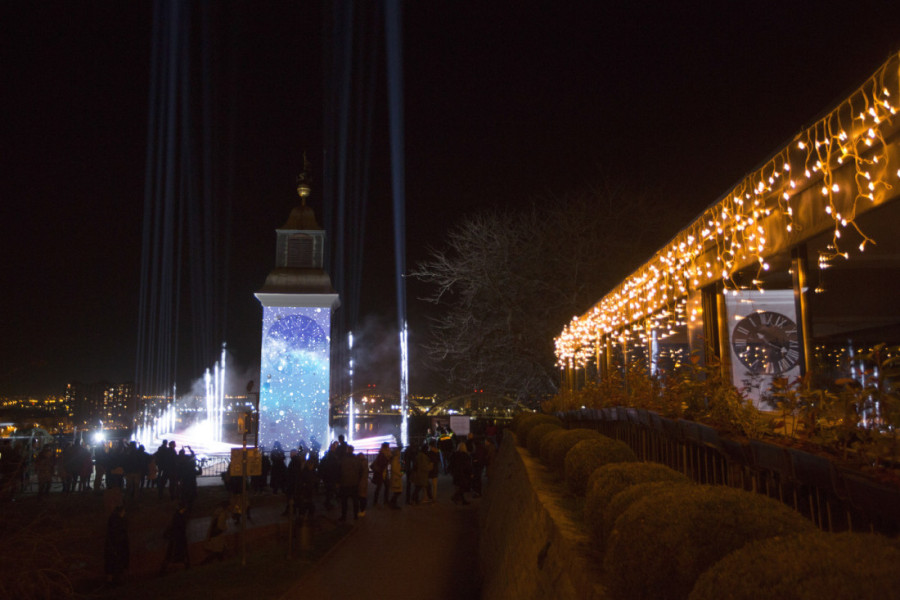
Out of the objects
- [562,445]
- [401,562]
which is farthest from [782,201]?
[401,562]

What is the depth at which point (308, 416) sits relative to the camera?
1342 inches

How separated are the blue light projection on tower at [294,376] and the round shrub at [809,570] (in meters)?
32.4

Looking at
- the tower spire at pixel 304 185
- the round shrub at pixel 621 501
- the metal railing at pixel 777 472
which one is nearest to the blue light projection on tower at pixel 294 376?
the tower spire at pixel 304 185

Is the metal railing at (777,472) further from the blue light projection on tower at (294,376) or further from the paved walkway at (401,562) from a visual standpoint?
the blue light projection on tower at (294,376)

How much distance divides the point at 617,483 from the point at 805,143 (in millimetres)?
3971

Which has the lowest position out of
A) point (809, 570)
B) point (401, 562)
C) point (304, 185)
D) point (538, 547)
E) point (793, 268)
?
point (401, 562)

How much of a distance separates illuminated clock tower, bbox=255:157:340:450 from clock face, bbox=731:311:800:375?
84.2 ft

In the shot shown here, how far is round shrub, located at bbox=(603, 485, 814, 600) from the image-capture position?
2945 mm

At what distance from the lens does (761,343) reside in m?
10.1

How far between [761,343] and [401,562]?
23.5 feet

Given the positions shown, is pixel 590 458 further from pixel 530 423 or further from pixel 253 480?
pixel 253 480

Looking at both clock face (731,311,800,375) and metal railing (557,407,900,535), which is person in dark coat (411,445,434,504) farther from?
metal railing (557,407,900,535)

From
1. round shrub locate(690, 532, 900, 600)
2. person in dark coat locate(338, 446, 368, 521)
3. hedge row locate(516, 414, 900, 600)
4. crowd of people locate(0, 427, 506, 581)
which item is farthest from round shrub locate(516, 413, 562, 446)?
round shrub locate(690, 532, 900, 600)

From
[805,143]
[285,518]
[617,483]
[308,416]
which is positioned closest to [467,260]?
[308,416]
